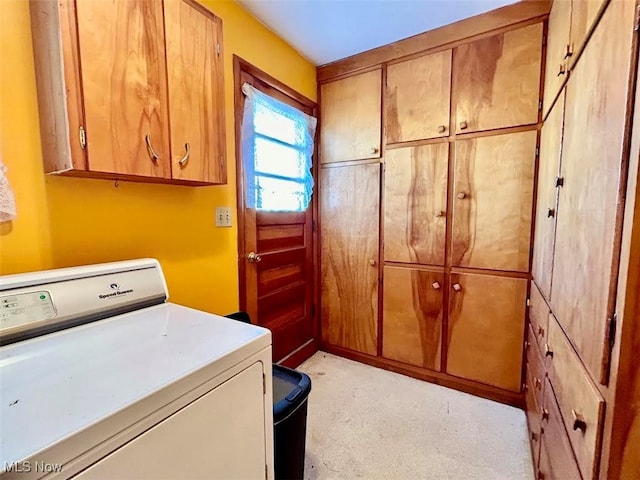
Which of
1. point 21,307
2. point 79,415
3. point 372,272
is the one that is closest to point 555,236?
point 372,272

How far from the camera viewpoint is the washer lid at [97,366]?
53 cm

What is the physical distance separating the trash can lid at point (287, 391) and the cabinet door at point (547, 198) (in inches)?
44.1

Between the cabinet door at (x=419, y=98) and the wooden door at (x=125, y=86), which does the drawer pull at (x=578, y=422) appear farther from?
the cabinet door at (x=419, y=98)

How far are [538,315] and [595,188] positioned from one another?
0.94m

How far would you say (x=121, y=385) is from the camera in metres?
0.64

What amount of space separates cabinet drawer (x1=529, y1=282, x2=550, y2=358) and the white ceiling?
67.1 inches

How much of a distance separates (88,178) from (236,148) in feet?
2.70

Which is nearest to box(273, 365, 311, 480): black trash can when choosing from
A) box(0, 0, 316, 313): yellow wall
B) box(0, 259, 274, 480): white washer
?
box(0, 259, 274, 480): white washer

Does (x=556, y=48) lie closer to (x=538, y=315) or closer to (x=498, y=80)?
(x=498, y=80)

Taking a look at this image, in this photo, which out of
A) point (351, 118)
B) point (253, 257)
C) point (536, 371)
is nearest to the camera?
point (536, 371)

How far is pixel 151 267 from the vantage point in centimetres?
122

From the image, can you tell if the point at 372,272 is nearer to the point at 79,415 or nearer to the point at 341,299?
the point at 341,299

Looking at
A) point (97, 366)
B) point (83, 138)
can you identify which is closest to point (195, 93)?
point (83, 138)

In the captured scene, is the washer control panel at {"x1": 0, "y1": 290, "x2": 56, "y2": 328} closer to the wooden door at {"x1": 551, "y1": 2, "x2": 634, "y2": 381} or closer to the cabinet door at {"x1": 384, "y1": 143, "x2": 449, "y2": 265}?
the wooden door at {"x1": 551, "y1": 2, "x2": 634, "y2": 381}
